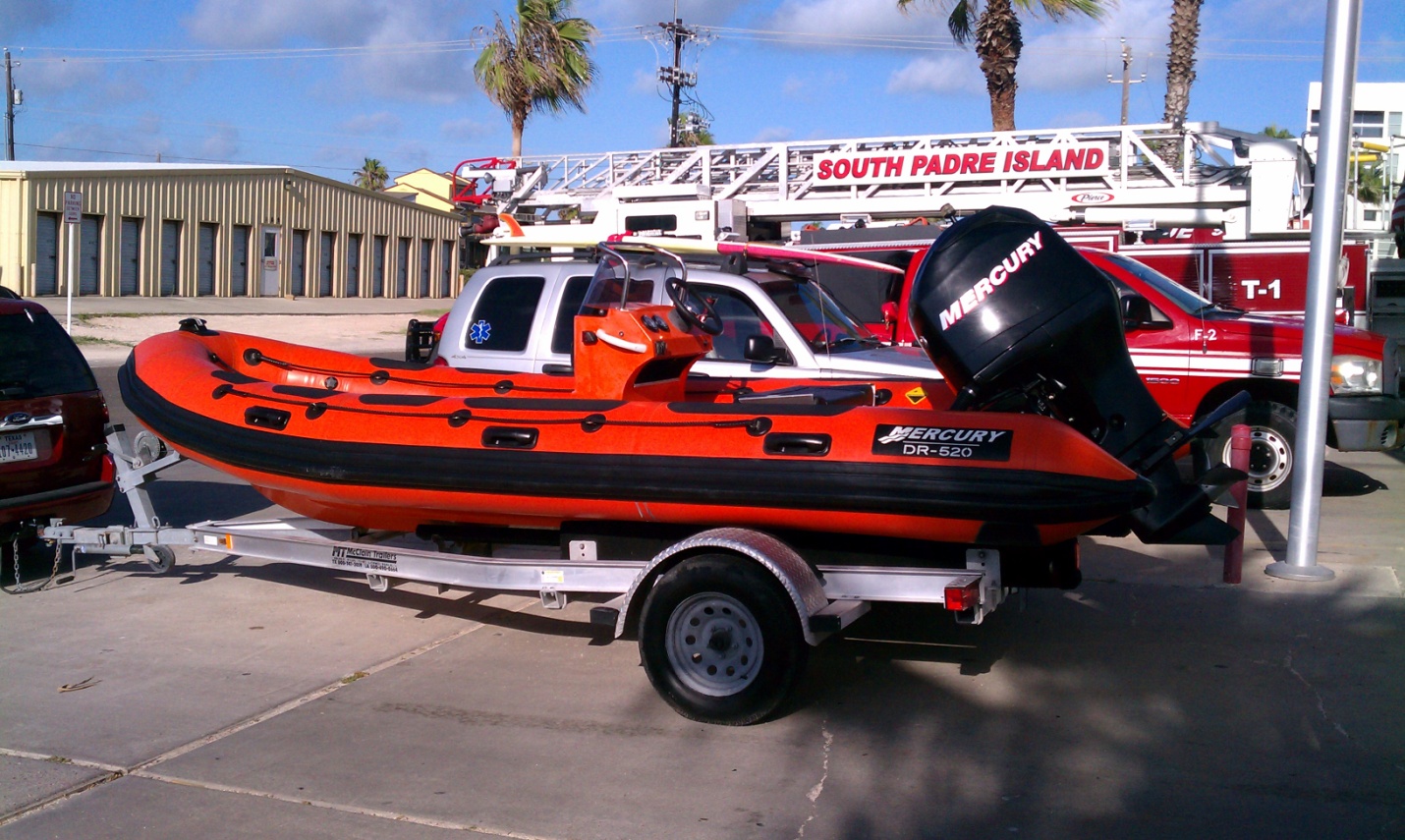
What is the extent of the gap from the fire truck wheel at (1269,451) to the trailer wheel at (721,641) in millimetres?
5763

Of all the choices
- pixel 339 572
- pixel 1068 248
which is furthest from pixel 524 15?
pixel 1068 248

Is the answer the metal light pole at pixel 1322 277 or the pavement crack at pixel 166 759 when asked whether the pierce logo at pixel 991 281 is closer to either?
the metal light pole at pixel 1322 277

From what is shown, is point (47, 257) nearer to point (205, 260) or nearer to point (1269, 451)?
point (205, 260)

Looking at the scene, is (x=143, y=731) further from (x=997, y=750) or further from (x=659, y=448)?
(x=997, y=750)

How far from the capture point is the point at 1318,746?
471 centimetres

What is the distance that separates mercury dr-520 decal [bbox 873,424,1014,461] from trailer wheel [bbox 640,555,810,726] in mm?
733

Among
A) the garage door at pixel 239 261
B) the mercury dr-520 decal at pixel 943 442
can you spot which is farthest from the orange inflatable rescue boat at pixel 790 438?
the garage door at pixel 239 261

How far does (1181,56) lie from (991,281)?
56.5 ft

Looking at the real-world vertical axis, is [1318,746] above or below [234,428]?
below

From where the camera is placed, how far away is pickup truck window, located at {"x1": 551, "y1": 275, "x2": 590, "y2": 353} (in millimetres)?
7973

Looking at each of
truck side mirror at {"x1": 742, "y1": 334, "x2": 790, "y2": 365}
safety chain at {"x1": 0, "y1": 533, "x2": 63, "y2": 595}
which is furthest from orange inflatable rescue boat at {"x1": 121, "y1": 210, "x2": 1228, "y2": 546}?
truck side mirror at {"x1": 742, "y1": 334, "x2": 790, "y2": 365}

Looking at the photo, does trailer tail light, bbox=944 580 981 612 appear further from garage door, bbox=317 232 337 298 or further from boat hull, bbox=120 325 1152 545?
garage door, bbox=317 232 337 298

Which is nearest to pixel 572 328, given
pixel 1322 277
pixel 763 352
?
pixel 763 352

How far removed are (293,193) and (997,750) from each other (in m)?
34.5
